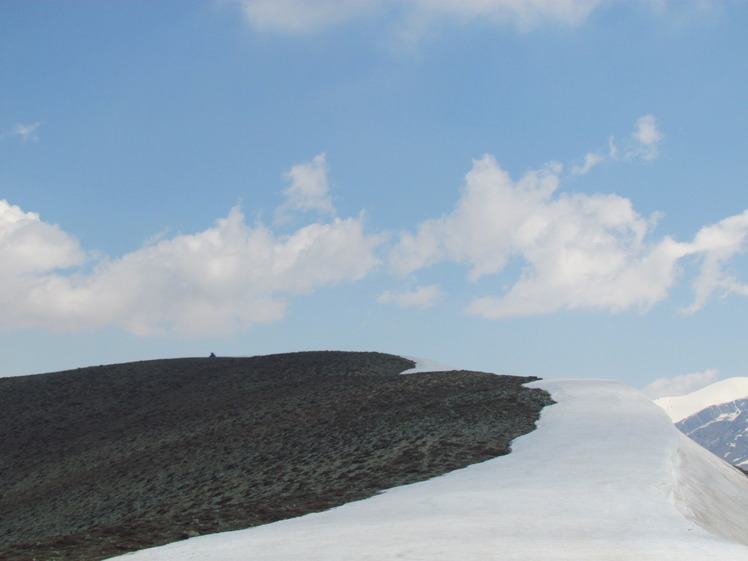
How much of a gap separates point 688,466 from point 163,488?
21.0 meters

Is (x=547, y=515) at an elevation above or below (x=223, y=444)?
below

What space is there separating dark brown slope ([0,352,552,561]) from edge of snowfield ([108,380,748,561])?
230 centimetres

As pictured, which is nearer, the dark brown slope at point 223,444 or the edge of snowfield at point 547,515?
the edge of snowfield at point 547,515

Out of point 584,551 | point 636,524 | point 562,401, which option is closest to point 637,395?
point 562,401

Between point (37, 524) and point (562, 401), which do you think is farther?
point (562, 401)

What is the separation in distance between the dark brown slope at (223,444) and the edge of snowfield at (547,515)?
90.6 inches

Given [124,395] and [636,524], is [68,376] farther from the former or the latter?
[636,524]

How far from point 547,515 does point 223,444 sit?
2291cm

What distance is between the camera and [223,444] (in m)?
34.4

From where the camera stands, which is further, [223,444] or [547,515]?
[223,444]

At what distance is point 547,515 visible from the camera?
14938mm

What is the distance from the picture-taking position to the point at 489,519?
14633 millimetres

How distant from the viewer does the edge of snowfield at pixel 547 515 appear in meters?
12.0

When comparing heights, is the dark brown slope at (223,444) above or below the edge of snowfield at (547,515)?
above
